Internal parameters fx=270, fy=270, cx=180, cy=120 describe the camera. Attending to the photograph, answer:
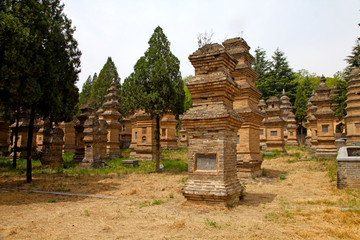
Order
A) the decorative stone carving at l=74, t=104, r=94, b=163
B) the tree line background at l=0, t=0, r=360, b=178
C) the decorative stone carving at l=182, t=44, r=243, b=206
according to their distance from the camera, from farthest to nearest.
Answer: the decorative stone carving at l=74, t=104, r=94, b=163
the tree line background at l=0, t=0, r=360, b=178
the decorative stone carving at l=182, t=44, r=243, b=206

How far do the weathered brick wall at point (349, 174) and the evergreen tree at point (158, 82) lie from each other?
8.81m

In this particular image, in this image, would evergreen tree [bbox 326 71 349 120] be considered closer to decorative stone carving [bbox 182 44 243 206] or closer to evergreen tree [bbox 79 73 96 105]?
decorative stone carving [bbox 182 44 243 206]

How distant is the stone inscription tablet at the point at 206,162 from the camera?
25.0ft

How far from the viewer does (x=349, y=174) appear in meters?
10.2

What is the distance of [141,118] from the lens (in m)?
22.6

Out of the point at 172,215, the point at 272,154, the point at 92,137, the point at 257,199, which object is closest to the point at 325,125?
the point at 272,154

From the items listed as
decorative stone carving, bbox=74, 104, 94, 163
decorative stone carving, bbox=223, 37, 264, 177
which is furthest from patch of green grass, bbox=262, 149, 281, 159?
decorative stone carving, bbox=74, 104, 94, 163

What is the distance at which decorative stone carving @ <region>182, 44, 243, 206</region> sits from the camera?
740cm

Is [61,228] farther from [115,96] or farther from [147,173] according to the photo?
[115,96]

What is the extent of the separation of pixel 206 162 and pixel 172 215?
5.82ft

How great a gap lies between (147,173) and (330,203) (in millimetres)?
9883

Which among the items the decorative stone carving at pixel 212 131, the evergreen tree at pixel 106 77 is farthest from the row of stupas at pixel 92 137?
the decorative stone carving at pixel 212 131

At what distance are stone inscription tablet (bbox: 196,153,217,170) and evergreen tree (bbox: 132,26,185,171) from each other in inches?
310

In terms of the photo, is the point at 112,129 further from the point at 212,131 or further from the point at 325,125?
the point at 325,125
